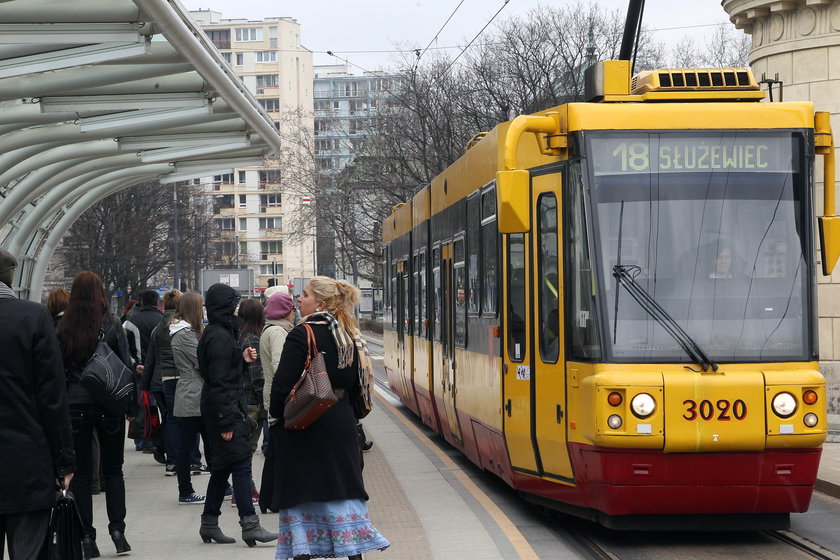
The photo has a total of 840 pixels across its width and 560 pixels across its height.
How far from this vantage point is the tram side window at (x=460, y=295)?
1158cm

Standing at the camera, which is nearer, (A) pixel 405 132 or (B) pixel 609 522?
(B) pixel 609 522

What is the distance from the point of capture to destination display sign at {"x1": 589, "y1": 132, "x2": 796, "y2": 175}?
838 cm

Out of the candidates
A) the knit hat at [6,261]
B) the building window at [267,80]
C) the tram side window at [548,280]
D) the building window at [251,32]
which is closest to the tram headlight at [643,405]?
the tram side window at [548,280]

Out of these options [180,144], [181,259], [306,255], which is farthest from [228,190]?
[180,144]

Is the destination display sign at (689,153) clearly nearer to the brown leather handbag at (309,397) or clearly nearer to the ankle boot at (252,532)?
Result: the brown leather handbag at (309,397)

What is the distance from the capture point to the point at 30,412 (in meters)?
5.39

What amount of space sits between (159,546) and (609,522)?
9.48ft

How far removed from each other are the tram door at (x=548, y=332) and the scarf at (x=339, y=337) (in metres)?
2.40

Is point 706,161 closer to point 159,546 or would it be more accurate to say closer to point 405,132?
point 159,546

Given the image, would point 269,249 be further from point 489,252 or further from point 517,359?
point 517,359

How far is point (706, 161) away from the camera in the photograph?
841 cm

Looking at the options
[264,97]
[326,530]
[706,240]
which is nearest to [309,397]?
[326,530]

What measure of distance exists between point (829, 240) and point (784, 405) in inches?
49.9

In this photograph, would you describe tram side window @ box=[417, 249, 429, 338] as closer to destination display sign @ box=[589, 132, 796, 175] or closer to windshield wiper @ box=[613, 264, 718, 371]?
destination display sign @ box=[589, 132, 796, 175]
